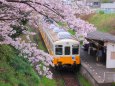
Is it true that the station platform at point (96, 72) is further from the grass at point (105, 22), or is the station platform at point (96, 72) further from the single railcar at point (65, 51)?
the grass at point (105, 22)

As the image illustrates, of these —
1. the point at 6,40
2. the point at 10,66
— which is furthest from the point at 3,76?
the point at 6,40

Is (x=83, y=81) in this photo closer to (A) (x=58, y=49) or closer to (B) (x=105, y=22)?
(A) (x=58, y=49)

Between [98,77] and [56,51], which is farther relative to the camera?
[56,51]

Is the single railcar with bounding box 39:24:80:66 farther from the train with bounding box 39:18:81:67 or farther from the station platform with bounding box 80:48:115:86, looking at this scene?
the station platform with bounding box 80:48:115:86

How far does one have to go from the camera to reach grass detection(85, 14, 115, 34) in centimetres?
3323

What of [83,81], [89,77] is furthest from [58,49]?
[89,77]

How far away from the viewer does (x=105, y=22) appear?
116 feet

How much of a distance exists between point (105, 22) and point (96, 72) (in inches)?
796

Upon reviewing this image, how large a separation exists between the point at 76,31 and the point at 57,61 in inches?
416

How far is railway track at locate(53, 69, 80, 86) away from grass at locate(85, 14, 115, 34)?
1463cm

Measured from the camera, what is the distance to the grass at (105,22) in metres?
33.2

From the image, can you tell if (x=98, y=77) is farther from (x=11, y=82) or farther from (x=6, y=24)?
(x=6, y=24)

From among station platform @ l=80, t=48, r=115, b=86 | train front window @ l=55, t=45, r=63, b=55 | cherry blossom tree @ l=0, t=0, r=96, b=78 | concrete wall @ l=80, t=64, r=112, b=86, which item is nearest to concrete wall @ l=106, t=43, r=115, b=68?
station platform @ l=80, t=48, r=115, b=86

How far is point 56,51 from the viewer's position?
674 inches
